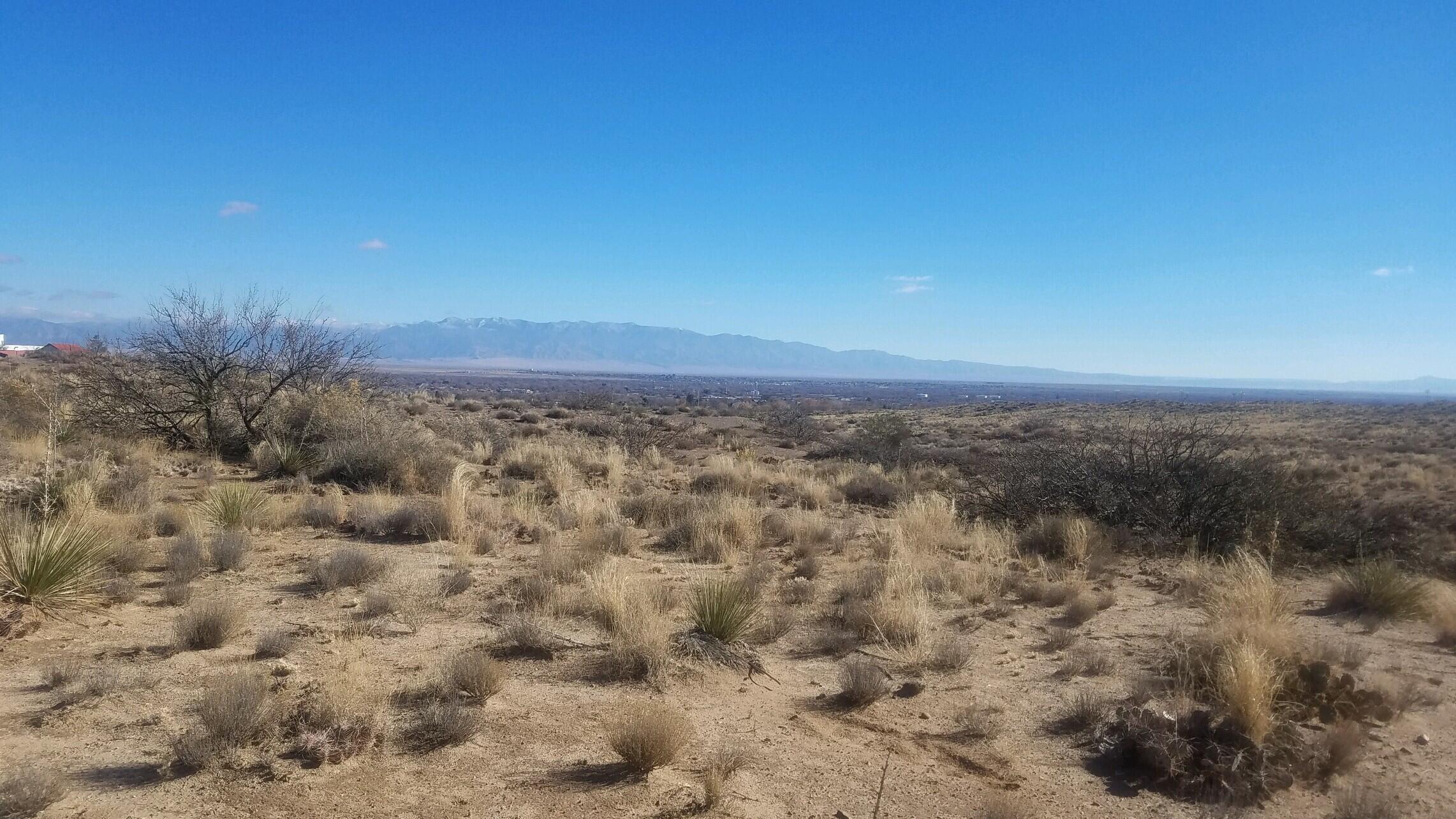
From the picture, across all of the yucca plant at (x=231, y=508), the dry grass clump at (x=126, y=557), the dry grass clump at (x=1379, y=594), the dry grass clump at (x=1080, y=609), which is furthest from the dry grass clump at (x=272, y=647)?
the dry grass clump at (x=1379, y=594)

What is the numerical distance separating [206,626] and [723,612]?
4142mm

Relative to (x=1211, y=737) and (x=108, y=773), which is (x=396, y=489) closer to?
(x=108, y=773)

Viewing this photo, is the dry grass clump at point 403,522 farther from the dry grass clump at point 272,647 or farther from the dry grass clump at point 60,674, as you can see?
the dry grass clump at point 60,674

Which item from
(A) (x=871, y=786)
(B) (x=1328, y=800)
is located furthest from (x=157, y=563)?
(B) (x=1328, y=800)

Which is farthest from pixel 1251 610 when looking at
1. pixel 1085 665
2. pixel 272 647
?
pixel 272 647

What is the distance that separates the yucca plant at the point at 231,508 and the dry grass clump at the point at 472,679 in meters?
6.23

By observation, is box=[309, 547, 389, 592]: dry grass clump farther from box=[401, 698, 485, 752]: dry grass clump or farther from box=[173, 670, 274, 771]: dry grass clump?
box=[401, 698, 485, 752]: dry grass clump

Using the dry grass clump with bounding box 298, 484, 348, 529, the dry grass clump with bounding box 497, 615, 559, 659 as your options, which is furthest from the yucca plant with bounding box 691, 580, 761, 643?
the dry grass clump with bounding box 298, 484, 348, 529

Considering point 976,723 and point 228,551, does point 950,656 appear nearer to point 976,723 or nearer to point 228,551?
point 976,723

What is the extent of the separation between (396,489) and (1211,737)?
13.2m

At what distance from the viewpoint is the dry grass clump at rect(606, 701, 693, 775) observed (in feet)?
15.7

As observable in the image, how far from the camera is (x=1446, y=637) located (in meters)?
7.53

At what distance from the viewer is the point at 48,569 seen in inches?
273

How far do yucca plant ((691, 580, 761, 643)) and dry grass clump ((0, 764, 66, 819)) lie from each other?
14.3ft
